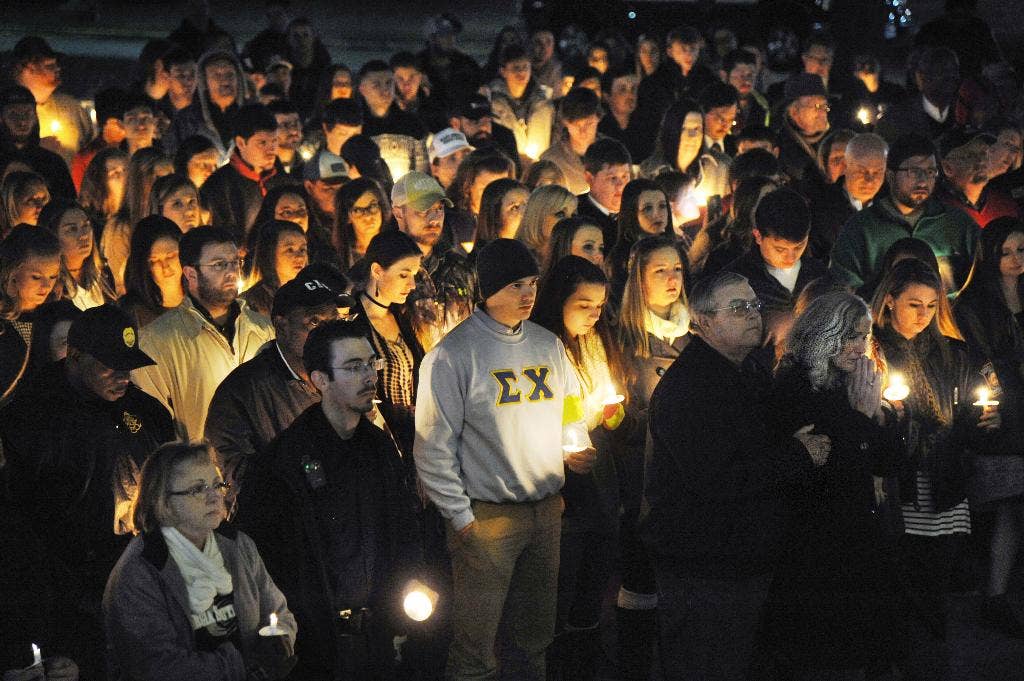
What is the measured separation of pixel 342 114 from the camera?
1019 centimetres

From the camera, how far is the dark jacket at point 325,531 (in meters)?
4.76

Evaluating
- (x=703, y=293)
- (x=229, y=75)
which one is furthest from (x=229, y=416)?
(x=229, y=75)

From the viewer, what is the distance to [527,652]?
18.8ft

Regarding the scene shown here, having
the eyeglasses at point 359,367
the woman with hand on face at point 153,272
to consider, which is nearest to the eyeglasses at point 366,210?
the woman with hand on face at point 153,272

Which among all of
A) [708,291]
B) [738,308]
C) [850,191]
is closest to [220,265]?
[708,291]

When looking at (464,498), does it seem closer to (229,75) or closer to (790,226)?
(790,226)

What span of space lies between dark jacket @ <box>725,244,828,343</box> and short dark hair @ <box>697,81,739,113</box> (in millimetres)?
3767

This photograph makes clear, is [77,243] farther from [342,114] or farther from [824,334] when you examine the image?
[824,334]

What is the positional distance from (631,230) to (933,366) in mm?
2228

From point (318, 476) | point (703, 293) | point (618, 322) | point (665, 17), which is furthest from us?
point (665, 17)

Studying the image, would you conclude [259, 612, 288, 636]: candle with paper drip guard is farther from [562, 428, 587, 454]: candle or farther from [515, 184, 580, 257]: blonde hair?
[515, 184, 580, 257]: blonde hair

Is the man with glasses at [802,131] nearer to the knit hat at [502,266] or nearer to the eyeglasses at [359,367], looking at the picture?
the knit hat at [502,266]

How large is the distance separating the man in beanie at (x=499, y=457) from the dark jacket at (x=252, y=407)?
0.51 m

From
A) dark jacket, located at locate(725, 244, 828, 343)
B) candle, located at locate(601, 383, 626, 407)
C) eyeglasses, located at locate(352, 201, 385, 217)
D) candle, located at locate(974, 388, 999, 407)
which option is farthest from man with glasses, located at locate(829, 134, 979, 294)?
eyeglasses, located at locate(352, 201, 385, 217)
